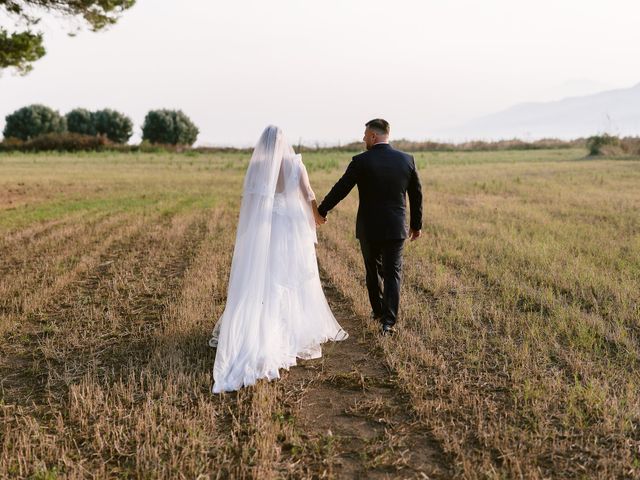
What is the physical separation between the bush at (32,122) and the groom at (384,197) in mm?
99608

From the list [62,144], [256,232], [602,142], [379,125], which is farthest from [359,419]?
[62,144]

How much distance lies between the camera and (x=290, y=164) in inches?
241

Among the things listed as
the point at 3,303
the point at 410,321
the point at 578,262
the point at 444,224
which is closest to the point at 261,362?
the point at 410,321

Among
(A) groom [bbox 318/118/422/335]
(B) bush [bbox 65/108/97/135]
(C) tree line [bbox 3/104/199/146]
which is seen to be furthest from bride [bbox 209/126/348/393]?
(B) bush [bbox 65/108/97/135]

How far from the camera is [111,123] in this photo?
97.9m

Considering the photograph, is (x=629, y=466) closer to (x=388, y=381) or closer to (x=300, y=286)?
(x=388, y=381)

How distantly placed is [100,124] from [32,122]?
1046cm

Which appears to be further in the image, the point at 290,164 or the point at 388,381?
the point at 290,164

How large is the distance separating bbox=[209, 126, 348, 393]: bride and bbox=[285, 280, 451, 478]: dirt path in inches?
13.3

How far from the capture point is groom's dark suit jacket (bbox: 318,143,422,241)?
653 centimetres

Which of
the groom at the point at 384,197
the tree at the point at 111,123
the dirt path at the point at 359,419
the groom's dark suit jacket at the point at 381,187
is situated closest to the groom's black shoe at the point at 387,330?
the groom at the point at 384,197

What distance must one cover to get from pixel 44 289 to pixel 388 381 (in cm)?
585

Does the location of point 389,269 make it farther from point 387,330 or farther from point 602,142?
point 602,142

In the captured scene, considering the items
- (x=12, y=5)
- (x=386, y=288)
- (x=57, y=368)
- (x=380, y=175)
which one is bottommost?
(x=57, y=368)
